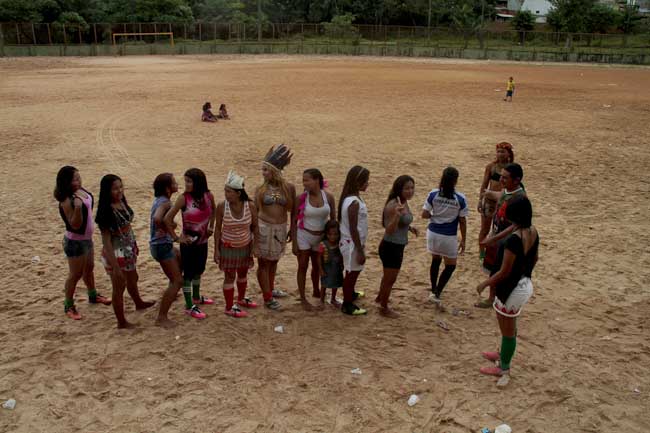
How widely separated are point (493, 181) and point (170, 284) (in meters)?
4.25

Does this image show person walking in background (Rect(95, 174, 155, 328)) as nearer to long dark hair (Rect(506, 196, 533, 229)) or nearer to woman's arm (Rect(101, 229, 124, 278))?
woman's arm (Rect(101, 229, 124, 278))

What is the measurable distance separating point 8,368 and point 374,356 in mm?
3325

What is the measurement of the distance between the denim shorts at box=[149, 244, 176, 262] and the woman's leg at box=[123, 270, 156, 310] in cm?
41

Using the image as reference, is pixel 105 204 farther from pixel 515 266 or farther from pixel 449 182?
pixel 515 266

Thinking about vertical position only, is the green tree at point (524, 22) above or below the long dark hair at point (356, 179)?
above

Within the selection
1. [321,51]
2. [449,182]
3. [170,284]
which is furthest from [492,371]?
[321,51]

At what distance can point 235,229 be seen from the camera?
18.2 feet

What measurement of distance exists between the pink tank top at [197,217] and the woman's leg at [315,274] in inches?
45.1

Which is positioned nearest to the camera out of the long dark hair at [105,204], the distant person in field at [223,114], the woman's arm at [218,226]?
the long dark hair at [105,204]

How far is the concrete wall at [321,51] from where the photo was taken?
48.1 metres

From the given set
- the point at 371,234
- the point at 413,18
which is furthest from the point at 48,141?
the point at 413,18

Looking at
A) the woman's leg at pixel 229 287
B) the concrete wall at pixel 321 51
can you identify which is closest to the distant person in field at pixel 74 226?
the woman's leg at pixel 229 287

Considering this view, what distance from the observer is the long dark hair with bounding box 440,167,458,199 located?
5.87m

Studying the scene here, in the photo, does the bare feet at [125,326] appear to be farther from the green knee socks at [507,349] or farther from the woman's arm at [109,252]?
the green knee socks at [507,349]
